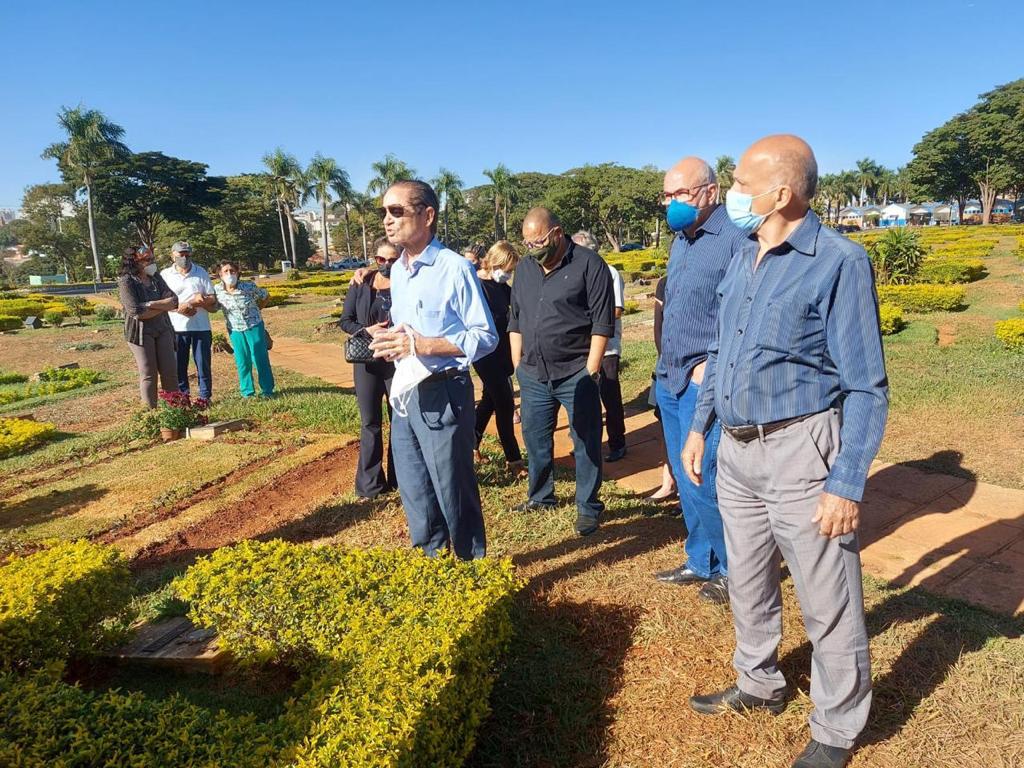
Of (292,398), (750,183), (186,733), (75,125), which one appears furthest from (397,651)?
(75,125)

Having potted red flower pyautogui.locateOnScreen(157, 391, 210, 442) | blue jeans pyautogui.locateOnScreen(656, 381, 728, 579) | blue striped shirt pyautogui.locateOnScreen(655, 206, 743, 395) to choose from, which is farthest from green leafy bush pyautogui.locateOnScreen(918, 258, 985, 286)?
potted red flower pyautogui.locateOnScreen(157, 391, 210, 442)

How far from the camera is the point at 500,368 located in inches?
201

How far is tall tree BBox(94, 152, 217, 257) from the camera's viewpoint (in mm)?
44625

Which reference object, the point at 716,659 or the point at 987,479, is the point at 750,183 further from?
the point at 987,479

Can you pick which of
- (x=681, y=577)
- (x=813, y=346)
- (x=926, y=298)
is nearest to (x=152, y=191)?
(x=926, y=298)

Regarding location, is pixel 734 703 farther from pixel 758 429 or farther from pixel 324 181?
pixel 324 181

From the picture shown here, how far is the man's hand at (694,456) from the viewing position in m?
2.33

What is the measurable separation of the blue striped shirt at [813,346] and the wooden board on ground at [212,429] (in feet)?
18.8

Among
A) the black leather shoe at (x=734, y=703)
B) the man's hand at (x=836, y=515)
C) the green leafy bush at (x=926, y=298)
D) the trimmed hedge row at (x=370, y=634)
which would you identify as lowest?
the black leather shoe at (x=734, y=703)

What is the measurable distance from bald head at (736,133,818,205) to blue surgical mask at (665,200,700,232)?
99 cm

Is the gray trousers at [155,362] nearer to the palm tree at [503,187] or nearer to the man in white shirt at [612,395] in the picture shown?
the man in white shirt at [612,395]

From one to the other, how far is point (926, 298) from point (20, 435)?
542 inches

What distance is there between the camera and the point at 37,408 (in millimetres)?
8617

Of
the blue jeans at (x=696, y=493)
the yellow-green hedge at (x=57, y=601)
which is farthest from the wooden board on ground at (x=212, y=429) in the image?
the blue jeans at (x=696, y=493)
